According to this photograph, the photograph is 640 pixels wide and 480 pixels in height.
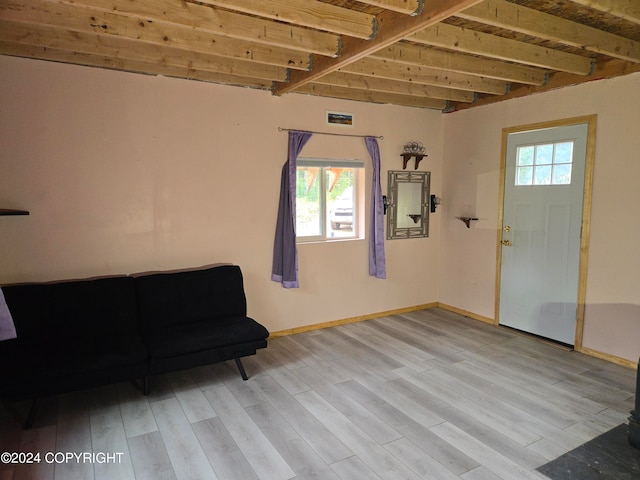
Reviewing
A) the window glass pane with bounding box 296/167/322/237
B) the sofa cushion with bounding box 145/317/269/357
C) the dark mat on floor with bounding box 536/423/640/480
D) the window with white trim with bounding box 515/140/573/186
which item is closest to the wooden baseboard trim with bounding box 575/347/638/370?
the dark mat on floor with bounding box 536/423/640/480

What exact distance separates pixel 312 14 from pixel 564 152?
276cm

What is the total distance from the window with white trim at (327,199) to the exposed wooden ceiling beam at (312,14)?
70.9 inches

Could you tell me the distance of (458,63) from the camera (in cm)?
338

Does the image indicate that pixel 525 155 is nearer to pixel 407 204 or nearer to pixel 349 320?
pixel 407 204

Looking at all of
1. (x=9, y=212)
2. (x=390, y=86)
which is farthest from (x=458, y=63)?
(x=9, y=212)

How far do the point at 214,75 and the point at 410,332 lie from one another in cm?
314

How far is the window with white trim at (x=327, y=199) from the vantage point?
173 inches

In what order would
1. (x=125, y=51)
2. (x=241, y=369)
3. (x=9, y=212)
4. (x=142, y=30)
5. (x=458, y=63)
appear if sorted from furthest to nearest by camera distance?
(x=458, y=63) → (x=241, y=369) → (x=125, y=51) → (x=9, y=212) → (x=142, y=30)

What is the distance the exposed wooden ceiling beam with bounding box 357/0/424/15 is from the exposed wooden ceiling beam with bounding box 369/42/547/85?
809mm

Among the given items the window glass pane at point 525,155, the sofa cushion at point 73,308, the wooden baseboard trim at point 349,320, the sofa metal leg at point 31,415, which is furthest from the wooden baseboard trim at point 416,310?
the sofa metal leg at point 31,415

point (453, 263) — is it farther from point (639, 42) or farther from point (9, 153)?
point (9, 153)

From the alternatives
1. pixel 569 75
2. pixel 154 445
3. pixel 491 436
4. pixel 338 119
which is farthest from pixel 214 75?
pixel 491 436

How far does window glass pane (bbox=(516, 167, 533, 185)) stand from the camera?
4.12 metres

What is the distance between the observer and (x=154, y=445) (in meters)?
2.40
